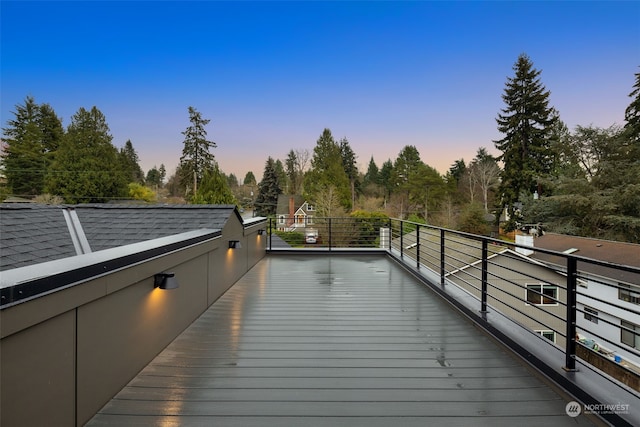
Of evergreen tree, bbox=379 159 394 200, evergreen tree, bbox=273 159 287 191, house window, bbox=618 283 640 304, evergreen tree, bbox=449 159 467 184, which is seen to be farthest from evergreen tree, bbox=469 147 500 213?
evergreen tree, bbox=273 159 287 191

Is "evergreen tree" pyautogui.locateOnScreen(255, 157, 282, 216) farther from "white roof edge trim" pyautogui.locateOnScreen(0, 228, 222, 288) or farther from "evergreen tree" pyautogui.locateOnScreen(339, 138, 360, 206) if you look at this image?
"white roof edge trim" pyautogui.locateOnScreen(0, 228, 222, 288)

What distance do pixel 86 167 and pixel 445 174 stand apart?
1288 inches

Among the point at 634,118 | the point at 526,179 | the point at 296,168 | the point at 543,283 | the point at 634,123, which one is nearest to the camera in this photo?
the point at 543,283

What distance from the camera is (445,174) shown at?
3375cm

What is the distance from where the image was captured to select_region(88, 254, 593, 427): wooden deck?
1613 millimetres

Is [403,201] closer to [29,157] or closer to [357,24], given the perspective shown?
[357,24]

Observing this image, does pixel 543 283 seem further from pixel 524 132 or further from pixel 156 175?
pixel 156 175

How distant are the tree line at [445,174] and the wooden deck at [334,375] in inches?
639

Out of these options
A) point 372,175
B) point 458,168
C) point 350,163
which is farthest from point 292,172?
point 458,168

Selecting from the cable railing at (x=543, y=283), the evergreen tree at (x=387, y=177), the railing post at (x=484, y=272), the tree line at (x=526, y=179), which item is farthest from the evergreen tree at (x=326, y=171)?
the railing post at (x=484, y=272)

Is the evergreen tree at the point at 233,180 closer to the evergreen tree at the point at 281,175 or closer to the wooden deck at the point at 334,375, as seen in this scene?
the evergreen tree at the point at 281,175

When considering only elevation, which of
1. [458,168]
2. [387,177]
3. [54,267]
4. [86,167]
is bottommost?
[54,267]

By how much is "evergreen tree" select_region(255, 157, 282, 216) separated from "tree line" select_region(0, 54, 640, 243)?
4.4 inches

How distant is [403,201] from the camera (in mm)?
32531
